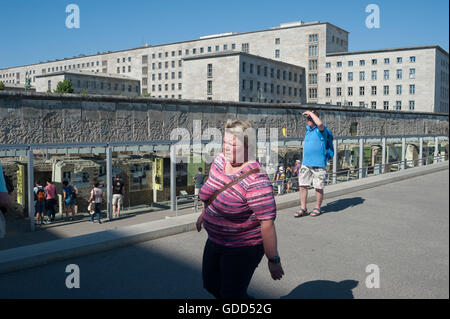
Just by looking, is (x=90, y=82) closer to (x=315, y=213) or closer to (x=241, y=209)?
(x=315, y=213)

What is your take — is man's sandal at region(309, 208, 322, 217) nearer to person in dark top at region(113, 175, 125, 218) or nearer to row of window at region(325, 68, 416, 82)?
person in dark top at region(113, 175, 125, 218)

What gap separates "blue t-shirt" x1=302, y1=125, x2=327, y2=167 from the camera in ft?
24.7

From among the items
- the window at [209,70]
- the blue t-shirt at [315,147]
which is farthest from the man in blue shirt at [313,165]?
the window at [209,70]

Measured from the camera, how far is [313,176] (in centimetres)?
775

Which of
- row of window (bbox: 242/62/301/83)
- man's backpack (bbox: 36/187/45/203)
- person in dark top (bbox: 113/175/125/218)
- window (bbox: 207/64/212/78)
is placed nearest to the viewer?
man's backpack (bbox: 36/187/45/203)

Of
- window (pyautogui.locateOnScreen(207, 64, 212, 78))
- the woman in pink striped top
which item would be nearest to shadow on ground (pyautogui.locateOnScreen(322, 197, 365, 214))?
the woman in pink striped top

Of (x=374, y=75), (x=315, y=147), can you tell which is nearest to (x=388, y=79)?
(x=374, y=75)

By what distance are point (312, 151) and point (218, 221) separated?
4739 millimetres

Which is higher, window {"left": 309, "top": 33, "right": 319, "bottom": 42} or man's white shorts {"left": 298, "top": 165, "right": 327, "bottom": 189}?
window {"left": 309, "top": 33, "right": 319, "bottom": 42}

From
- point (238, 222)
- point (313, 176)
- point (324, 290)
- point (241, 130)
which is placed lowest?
point (324, 290)

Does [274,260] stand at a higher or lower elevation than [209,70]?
lower

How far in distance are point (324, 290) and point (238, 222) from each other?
1591 millimetres

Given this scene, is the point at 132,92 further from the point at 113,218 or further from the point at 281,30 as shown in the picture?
the point at 113,218
